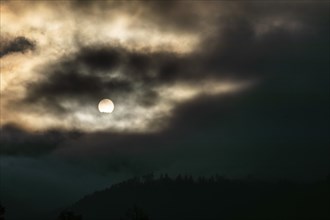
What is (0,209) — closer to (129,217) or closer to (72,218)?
(72,218)

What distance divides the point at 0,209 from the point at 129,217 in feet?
162

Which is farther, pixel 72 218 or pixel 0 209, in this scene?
pixel 72 218

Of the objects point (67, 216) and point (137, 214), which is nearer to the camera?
point (67, 216)

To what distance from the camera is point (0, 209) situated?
99.4 m

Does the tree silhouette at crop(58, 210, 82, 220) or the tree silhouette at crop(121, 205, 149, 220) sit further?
the tree silhouette at crop(121, 205, 149, 220)

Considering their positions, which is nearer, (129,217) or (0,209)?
(0,209)

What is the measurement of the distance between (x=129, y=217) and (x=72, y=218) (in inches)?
969

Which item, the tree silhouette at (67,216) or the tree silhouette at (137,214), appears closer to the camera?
the tree silhouette at (67,216)

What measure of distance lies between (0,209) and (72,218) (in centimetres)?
2488

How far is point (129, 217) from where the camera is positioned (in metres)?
143

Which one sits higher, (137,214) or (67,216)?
(67,216)

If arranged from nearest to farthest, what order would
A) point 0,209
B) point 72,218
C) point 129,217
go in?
point 0,209 → point 72,218 → point 129,217

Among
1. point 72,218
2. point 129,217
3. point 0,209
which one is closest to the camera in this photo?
point 0,209

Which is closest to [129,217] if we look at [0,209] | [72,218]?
[72,218]
